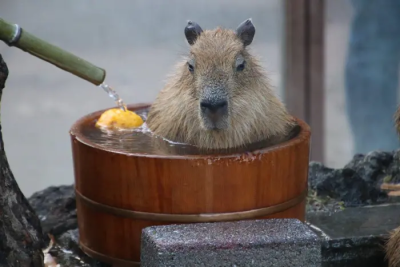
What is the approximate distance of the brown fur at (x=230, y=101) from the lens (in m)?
2.51

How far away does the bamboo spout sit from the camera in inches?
98.0

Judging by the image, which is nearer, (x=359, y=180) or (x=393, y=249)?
(x=393, y=249)

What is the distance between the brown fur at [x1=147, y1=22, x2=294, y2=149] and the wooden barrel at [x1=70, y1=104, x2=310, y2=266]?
14cm

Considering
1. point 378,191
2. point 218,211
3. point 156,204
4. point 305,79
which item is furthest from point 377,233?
point 305,79

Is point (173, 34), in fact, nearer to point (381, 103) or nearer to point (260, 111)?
point (381, 103)

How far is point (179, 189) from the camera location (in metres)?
2.40

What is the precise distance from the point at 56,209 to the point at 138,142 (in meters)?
0.84

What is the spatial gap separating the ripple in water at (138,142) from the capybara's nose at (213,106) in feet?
0.53

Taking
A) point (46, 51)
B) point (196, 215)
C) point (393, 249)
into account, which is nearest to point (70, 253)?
point (196, 215)

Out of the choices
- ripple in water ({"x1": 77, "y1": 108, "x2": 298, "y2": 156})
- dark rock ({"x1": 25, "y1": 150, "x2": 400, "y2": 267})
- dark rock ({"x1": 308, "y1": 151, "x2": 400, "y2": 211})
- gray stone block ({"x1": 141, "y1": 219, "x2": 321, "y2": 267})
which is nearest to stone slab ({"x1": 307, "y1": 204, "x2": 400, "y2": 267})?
dark rock ({"x1": 25, "y1": 150, "x2": 400, "y2": 267})

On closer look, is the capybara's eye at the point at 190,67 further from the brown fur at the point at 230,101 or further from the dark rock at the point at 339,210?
the dark rock at the point at 339,210

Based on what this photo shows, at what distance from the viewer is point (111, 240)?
2.56 metres

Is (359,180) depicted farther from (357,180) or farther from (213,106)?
(213,106)

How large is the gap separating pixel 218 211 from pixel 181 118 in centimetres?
40
